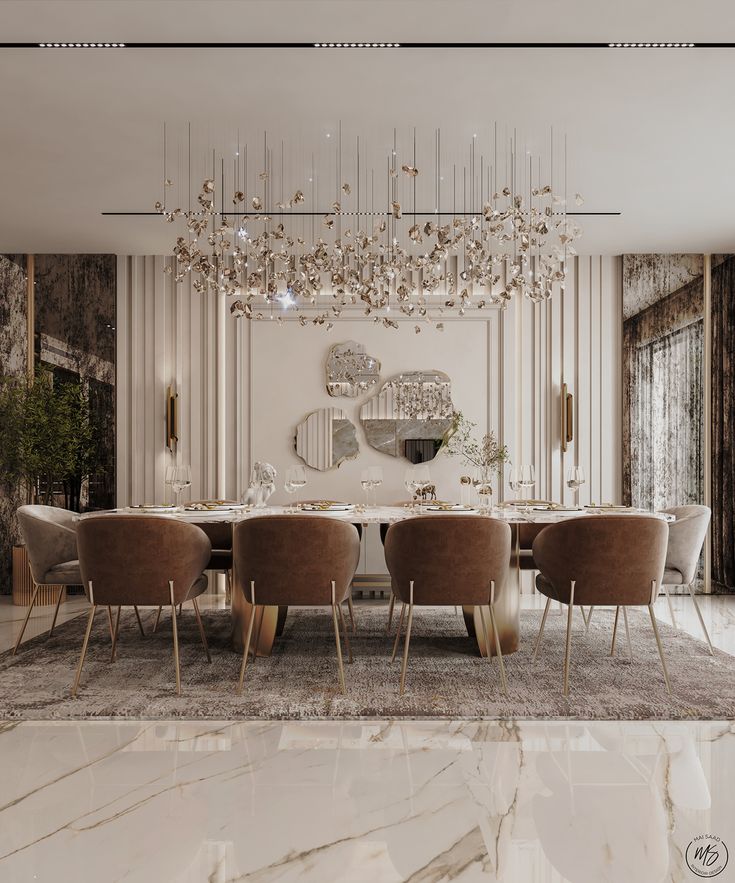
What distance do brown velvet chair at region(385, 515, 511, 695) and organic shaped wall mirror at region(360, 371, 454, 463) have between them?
2.85 meters

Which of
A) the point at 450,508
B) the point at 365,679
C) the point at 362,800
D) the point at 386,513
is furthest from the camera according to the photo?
the point at 450,508

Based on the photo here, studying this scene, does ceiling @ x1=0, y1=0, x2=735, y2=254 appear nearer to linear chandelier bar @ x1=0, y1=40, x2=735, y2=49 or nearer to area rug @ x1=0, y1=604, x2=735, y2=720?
linear chandelier bar @ x1=0, y1=40, x2=735, y2=49

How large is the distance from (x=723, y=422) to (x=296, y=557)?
4257 millimetres

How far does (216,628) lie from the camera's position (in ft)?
14.7

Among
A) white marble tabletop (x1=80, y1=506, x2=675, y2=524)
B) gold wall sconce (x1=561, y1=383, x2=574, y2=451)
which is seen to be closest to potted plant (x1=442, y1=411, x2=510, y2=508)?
gold wall sconce (x1=561, y1=383, x2=574, y2=451)

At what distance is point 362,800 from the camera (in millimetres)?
2221

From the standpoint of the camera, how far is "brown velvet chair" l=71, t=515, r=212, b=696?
3158 millimetres

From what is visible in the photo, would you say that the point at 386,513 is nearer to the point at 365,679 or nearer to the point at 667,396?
the point at 365,679

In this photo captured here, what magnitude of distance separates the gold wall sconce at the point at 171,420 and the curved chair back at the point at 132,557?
2811mm

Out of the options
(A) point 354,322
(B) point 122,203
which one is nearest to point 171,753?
(B) point 122,203

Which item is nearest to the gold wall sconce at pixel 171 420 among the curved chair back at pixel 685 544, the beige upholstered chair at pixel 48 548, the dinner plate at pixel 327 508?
the beige upholstered chair at pixel 48 548

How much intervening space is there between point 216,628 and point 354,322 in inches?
110

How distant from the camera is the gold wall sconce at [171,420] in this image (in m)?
5.97

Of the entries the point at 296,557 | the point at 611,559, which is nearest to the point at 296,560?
→ the point at 296,557
